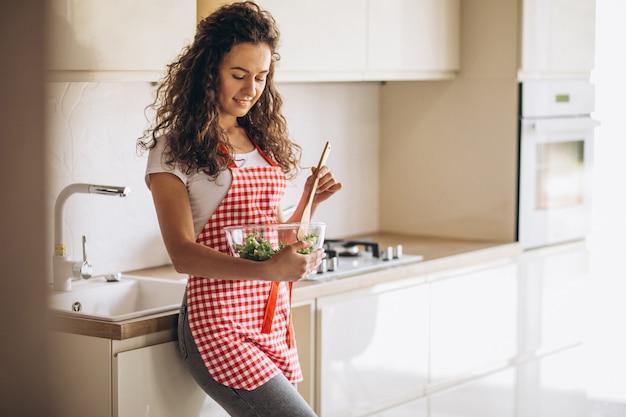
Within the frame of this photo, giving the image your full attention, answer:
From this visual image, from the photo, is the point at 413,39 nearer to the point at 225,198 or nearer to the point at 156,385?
the point at 225,198

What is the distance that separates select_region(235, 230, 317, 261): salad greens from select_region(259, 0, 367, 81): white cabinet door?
0.83 meters

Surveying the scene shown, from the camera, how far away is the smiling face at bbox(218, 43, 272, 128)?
167 cm

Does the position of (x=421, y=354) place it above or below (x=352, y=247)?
below

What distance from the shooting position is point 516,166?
3047 mm

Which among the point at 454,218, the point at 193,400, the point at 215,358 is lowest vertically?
the point at 193,400

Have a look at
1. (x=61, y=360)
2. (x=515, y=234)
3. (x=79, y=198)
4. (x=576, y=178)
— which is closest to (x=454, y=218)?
(x=515, y=234)

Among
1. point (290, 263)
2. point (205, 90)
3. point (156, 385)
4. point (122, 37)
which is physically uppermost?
point (122, 37)

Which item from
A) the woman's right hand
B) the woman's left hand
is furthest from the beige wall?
the woman's right hand

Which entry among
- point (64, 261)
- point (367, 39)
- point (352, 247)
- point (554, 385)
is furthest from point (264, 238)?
point (554, 385)

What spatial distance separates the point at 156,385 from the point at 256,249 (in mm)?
395

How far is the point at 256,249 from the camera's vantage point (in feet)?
5.31

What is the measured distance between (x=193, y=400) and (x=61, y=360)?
1.73 meters

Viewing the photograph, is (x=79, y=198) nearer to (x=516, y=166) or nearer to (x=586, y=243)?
(x=516, y=166)

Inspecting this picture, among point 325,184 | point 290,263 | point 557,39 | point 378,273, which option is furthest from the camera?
point 557,39
